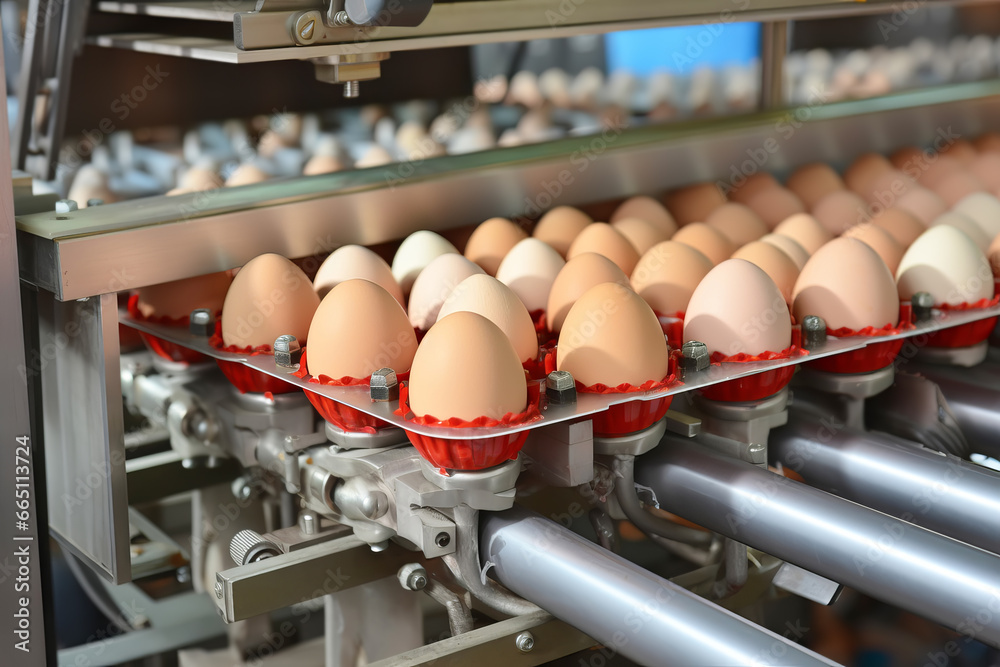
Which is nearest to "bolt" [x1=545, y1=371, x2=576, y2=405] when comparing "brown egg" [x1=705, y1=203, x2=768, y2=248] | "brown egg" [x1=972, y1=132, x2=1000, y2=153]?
"brown egg" [x1=705, y1=203, x2=768, y2=248]

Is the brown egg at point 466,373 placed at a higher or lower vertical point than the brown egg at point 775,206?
lower

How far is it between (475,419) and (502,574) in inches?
6.3

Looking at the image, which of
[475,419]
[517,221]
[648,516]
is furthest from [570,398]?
[517,221]

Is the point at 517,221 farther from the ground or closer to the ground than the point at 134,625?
farther from the ground

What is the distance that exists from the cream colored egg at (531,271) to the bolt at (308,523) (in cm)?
34

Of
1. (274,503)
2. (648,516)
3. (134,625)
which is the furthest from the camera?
(134,625)

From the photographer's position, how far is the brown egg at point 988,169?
172cm

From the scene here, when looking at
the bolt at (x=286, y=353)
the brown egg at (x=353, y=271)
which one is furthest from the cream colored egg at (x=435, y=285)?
the bolt at (x=286, y=353)

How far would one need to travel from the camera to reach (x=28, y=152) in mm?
1620

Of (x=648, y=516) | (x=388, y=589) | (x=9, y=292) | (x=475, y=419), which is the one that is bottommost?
(x=388, y=589)

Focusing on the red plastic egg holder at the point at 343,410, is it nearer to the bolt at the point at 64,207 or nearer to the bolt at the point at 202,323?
the bolt at the point at 202,323

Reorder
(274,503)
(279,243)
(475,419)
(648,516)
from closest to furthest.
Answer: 1. (475,419)
2. (648,516)
3. (279,243)
4. (274,503)

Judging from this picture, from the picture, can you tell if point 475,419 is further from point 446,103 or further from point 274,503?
point 446,103

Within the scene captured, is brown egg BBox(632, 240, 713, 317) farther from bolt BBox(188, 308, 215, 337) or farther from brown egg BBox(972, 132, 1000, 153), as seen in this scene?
brown egg BBox(972, 132, 1000, 153)
